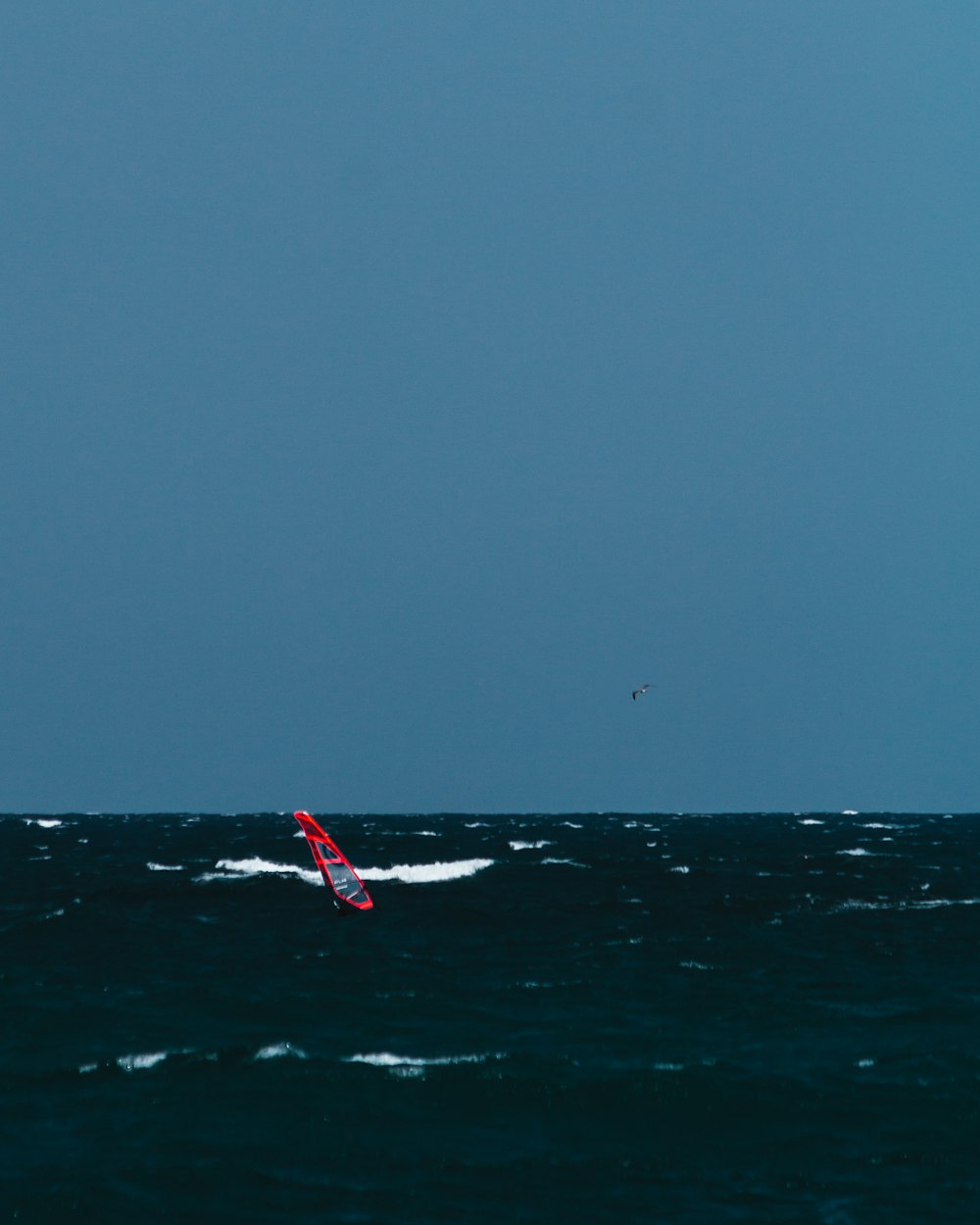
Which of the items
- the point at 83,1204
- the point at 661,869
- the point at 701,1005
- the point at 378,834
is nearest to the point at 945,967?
the point at 701,1005

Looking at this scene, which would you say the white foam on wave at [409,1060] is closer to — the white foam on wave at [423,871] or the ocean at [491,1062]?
the ocean at [491,1062]

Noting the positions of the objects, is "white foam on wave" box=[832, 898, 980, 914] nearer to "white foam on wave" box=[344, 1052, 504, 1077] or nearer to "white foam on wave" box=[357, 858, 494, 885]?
"white foam on wave" box=[357, 858, 494, 885]

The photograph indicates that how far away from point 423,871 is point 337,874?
13.9 metres

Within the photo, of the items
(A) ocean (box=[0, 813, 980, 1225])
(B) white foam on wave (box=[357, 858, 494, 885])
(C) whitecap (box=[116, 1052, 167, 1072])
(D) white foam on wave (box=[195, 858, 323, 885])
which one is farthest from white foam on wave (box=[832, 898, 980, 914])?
(C) whitecap (box=[116, 1052, 167, 1072])

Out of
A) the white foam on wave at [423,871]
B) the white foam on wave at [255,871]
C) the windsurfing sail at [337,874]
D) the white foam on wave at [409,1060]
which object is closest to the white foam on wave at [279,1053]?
the white foam on wave at [409,1060]

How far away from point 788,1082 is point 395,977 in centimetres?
1208

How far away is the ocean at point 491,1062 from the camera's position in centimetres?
1812

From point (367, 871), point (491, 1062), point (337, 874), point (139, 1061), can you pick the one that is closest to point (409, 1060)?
point (491, 1062)

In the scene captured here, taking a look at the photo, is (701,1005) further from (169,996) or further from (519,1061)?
(169,996)

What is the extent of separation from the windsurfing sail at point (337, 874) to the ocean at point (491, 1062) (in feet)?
4.28

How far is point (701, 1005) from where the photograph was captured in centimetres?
2947

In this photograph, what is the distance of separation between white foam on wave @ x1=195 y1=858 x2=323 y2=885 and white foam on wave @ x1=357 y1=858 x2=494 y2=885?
2.66 meters

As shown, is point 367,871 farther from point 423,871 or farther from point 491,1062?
point 491,1062

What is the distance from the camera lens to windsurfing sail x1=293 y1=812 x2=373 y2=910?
1847 inches
